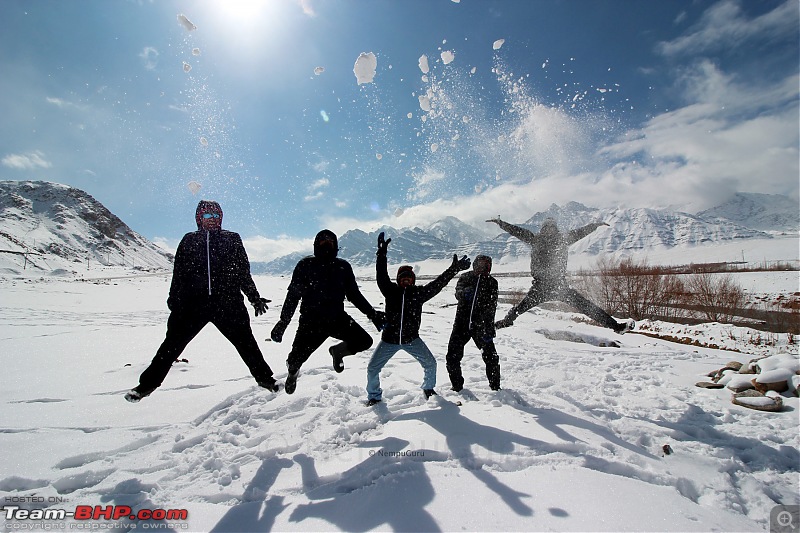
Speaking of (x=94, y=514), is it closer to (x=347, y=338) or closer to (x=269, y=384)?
(x=269, y=384)

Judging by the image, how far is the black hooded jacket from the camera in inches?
138

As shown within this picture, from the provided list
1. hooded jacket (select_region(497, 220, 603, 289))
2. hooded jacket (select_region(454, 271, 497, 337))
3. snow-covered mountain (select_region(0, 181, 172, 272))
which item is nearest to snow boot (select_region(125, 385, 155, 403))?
hooded jacket (select_region(454, 271, 497, 337))

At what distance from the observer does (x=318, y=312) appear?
408 cm

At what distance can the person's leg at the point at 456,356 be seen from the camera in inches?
198

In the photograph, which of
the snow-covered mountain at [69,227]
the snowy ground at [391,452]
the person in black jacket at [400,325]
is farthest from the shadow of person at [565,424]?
the snow-covered mountain at [69,227]

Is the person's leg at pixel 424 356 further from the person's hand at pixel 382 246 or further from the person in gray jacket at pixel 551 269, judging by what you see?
the person in gray jacket at pixel 551 269

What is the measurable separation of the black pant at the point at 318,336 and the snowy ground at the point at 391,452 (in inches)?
30.4

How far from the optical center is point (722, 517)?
2.46 m

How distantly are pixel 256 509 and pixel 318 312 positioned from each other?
2.03 metres

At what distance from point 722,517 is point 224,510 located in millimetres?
3680

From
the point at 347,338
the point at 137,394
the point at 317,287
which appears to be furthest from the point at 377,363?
the point at 137,394

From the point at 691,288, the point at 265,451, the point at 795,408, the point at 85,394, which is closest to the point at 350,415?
the point at 265,451

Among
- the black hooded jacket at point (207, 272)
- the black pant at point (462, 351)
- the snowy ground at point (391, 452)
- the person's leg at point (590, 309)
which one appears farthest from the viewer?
the person's leg at point (590, 309)

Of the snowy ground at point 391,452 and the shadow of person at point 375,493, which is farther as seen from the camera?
the snowy ground at point 391,452
